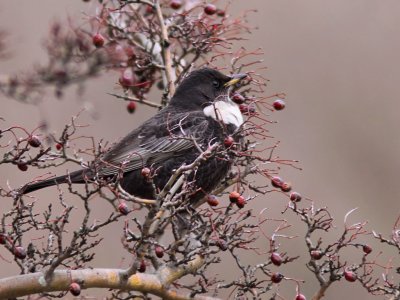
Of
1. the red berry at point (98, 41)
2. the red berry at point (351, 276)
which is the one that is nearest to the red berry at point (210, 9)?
the red berry at point (98, 41)

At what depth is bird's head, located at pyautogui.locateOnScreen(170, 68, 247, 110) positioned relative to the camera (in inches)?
283

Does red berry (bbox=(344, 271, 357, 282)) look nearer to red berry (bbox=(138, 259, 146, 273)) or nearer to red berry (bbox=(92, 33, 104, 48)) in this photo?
red berry (bbox=(138, 259, 146, 273))

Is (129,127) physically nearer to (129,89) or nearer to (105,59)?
(129,89)

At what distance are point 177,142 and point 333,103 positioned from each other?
19.4ft

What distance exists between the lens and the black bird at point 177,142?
21.8 feet

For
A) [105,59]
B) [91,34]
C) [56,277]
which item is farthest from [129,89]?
[56,277]

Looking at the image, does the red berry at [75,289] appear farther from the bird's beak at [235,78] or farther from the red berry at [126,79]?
the bird's beak at [235,78]

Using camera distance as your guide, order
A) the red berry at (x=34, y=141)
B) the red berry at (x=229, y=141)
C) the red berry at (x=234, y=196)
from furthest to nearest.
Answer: the red berry at (x=234, y=196)
the red berry at (x=229, y=141)
the red berry at (x=34, y=141)

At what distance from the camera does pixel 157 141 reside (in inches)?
277

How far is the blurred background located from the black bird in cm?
362

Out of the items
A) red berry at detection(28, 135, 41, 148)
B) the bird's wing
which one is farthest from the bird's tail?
red berry at detection(28, 135, 41, 148)

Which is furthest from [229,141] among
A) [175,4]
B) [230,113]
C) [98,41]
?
[175,4]

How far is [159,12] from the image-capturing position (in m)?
6.87

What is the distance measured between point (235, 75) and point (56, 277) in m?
2.39
